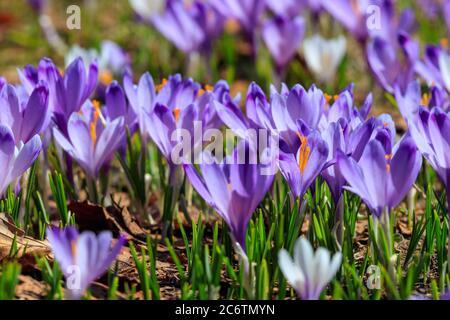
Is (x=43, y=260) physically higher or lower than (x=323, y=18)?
lower

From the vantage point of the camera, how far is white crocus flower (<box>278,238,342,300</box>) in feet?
5.73

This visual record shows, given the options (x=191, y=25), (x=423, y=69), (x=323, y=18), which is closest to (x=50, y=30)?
(x=191, y=25)

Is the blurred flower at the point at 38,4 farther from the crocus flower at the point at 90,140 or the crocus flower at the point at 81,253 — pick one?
the crocus flower at the point at 81,253

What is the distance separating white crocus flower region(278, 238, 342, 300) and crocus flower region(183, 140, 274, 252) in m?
0.22

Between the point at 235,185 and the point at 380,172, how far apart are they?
33 cm

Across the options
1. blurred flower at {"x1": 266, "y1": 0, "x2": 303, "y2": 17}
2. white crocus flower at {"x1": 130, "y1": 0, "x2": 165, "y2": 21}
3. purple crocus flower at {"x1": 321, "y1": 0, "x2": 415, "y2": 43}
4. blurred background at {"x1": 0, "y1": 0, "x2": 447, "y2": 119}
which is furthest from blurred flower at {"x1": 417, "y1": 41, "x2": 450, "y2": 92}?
white crocus flower at {"x1": 130, "y1": 0, "x2": 165, "y2": 21}

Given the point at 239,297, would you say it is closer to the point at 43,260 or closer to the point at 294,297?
the point at 294,297

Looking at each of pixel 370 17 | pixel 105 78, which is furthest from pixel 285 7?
pixel 105 78

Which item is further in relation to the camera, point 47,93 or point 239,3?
point 239,3

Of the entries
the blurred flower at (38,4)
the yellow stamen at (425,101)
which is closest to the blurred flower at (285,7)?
the blurred flower at (38,4)

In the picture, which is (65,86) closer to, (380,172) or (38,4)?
(380,172)

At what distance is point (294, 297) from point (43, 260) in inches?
A: 24.2

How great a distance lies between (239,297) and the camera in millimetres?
2029

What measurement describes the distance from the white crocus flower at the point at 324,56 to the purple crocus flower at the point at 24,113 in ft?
5.61
